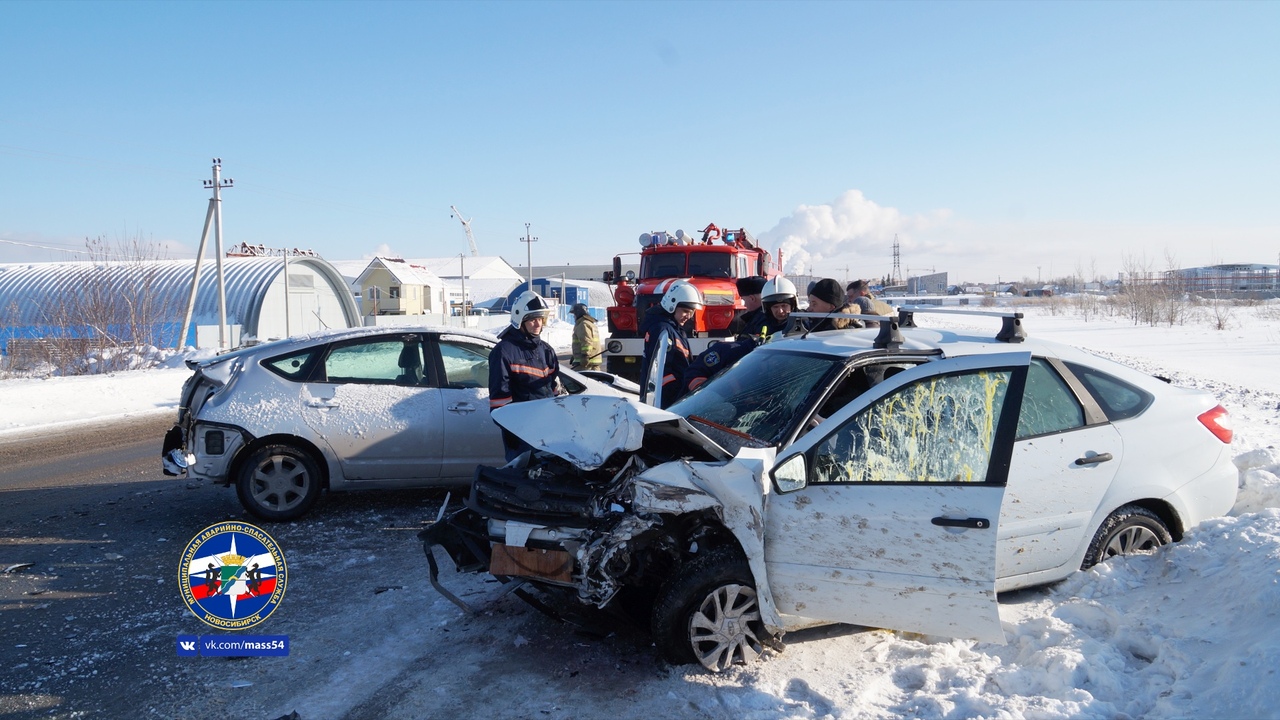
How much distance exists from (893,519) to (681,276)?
11.4m

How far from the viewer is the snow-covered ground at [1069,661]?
3.42 meters

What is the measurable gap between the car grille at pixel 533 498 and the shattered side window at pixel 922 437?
1.15 m

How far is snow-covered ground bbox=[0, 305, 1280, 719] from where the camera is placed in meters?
3.42

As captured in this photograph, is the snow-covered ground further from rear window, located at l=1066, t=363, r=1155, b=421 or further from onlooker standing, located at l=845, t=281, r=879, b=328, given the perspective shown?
onlooker standing, located at l=845, t=281, r=879, b=328

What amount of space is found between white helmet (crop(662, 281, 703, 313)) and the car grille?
2822 millimetres

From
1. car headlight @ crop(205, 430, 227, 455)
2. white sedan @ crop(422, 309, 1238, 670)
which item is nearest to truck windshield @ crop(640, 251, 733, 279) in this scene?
car headlight @ crop(205, 430, 227, 455)

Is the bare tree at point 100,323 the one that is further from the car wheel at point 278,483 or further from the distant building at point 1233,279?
the distant building at point 1233,279

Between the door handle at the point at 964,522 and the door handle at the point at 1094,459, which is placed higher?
the door handle at the point at 1094,459

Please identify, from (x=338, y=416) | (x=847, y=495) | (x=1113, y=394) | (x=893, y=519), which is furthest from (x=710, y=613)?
(x=338, y=416)

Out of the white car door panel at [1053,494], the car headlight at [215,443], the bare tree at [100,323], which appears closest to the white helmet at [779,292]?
the white car door panel at [1053,494]

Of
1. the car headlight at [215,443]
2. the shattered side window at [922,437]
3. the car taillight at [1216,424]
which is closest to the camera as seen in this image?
the shattered side window at [922,437]

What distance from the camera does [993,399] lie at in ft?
13.4

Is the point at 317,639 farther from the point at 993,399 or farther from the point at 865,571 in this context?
the point at 993,399

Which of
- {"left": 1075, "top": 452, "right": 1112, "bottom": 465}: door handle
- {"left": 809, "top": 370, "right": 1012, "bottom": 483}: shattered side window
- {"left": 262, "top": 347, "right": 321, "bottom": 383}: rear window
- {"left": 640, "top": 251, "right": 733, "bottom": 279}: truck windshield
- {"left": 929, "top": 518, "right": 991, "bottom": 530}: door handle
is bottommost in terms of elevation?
{"left": 929, "top": 518, "right": 991, "bottom": 530}: door handle
